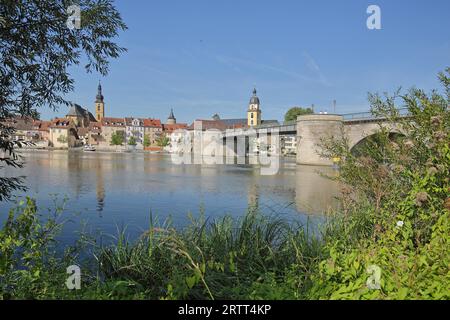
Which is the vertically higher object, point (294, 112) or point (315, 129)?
point (294, 112)

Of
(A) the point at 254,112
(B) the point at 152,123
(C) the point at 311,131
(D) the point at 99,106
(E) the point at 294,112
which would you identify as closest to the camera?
(C) the point at 311,131

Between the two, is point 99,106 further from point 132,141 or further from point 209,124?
point 209,124

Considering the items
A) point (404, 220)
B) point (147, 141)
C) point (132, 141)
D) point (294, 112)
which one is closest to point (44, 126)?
point (132, 141)

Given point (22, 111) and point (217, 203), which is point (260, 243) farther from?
point (217, 203)

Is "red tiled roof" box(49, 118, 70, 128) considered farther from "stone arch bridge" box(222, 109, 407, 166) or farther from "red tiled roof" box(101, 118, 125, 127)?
"stone arch bridge" box(222, 109, 407, 166)

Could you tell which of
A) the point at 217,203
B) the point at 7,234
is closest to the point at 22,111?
the point at 7,234

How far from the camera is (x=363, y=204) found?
805 cm

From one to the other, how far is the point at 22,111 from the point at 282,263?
18.5 ft

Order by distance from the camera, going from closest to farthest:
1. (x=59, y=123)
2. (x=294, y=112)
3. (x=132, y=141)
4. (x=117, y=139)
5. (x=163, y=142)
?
(x=294, y=112)
(x=163, y=142)
(x=117, y=139)
(x=132, y=141)
(x=59, y=123)

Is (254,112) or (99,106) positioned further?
(99,106)

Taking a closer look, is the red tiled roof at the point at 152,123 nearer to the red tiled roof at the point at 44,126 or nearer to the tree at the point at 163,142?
the tree at the point at 163,142

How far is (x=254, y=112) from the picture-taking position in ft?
568

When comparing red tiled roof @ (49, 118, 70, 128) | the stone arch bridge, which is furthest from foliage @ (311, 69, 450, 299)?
red tiled roof @ (49, 118, 70, 128)

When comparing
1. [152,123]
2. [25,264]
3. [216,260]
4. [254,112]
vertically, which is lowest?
[216,260]
